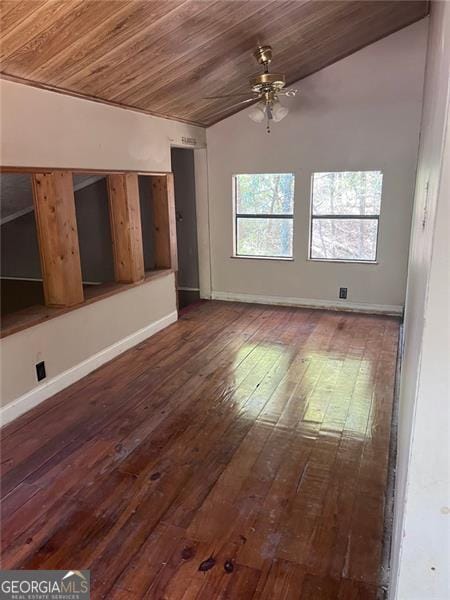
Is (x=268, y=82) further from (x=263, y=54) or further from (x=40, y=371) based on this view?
(x=40, y=371)

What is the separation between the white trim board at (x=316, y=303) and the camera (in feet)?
17.4

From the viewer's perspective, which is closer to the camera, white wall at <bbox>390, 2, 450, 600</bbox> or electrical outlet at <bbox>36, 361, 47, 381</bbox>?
white wall at <bbox>390, 2, 450, 600</bbox>

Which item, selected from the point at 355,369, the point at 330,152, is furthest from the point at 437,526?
the point at 330,152

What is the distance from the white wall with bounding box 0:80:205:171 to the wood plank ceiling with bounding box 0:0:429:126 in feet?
0.30

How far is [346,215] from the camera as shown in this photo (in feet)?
17.2

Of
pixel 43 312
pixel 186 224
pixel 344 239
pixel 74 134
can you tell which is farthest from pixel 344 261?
pixel 43 312

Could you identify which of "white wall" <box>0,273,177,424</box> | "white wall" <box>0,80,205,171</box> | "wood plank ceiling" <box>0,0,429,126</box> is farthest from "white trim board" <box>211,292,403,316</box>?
"wood plank ceiling" <box>0,0,429,126</box>

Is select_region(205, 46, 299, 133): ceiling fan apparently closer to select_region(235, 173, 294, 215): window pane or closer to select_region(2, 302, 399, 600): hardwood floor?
select_region(235, 173, 294, 215): window pane

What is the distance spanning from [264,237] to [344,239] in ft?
3.40

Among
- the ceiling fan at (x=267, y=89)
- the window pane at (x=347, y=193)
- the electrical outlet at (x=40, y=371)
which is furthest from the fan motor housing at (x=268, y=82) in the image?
the electrical outlet at (x=40, y=371)

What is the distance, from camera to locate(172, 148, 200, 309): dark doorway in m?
6.01

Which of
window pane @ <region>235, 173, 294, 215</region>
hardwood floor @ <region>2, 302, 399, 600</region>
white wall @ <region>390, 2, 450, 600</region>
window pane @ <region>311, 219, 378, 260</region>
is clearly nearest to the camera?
white wall @ <region>390, 2, 450, 600</region>

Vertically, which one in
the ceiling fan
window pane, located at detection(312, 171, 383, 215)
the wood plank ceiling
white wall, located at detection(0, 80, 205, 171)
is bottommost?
window pane, located at detection(312, 171, 383, 215)

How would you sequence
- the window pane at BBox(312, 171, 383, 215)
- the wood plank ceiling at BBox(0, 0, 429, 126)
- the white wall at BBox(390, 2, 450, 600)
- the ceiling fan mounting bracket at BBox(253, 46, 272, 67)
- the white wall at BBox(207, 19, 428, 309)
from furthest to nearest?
the window pane at BBox(312, 171, 383, 215), the white wall at BBox(207, 19, 428, 309), the ceiling fan mounting bracket at BBox(253, 46, 272, 67), the wood plank ceiling at BBox(0, 0, 429, 126), the white wall at BBox(390, 2, 450, 600)
